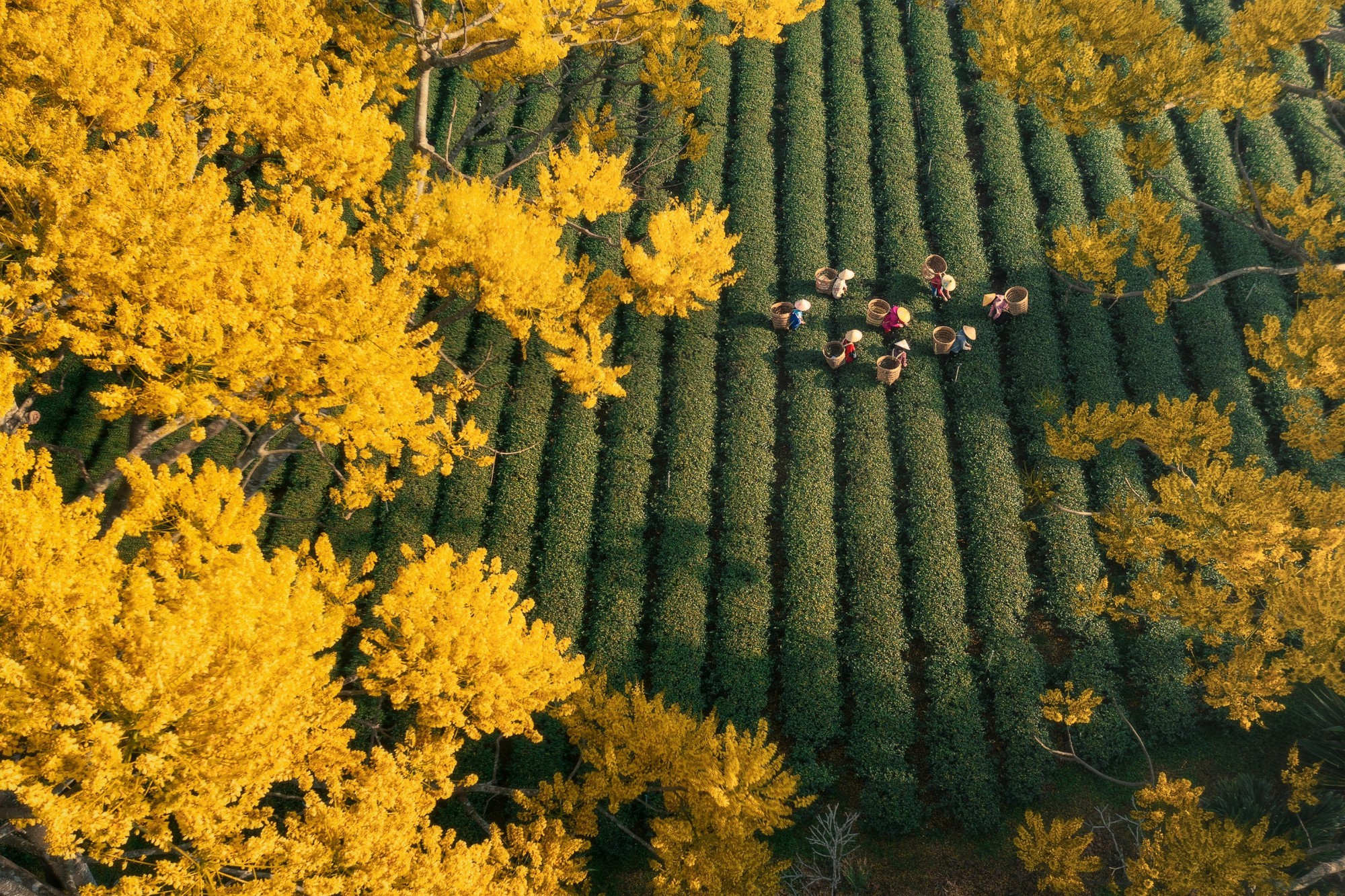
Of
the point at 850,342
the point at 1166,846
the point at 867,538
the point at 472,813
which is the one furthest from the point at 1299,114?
the point at 472,813

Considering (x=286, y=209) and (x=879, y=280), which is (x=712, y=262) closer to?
(x=879, y=280)

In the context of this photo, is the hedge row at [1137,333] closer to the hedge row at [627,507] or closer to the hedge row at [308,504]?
the hedge row at [627,507]

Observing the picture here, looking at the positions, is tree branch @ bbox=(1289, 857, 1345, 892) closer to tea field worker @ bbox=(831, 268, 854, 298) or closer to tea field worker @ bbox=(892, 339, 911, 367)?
tea field worker @ bbox=(892, 339, 911, 367)

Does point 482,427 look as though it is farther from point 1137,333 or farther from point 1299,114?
point 1299,114

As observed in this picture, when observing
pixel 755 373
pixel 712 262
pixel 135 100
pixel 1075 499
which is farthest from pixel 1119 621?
pixel 135 100

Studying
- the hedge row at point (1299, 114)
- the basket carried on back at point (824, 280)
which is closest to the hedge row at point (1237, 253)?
the hedge row at point (1299, 114)

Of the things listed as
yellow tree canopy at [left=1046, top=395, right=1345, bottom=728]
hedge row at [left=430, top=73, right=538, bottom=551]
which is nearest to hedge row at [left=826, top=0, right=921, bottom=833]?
yellow tree canopy at [left=1046, top=395, right=1345, bottom=728]
